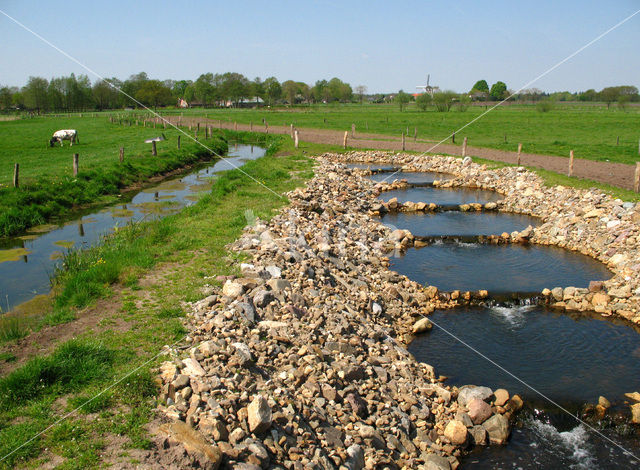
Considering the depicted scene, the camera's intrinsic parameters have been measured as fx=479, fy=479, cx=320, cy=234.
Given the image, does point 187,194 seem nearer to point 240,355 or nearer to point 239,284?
point 239,284

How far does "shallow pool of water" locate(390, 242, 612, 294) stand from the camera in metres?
15.3

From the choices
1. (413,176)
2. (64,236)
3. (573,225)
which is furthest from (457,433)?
(413,176)

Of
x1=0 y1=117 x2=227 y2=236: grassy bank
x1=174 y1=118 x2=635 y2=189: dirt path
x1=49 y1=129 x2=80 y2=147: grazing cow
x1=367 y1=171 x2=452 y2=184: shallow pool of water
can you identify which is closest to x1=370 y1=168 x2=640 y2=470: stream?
x1=174 y1=118 x2=635 y2=189: dirt path

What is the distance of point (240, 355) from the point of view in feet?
25.5

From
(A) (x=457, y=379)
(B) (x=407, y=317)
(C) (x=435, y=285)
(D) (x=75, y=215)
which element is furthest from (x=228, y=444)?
(D) (x=75, y=215)

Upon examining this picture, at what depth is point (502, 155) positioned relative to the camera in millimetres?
38125

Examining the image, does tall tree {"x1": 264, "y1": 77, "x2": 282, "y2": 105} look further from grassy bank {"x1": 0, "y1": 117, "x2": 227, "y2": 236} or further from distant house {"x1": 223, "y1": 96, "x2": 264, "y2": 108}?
grassy bank {"x1": 0, "y1": 117, "x2": 227, "y2": 236}

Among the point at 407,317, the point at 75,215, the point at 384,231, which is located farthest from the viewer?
the point at 75,215

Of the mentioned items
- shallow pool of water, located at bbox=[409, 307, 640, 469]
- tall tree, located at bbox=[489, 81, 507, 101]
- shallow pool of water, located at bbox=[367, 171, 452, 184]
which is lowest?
shallow pool of water, located at bbox=[409, 307, 640, 469]

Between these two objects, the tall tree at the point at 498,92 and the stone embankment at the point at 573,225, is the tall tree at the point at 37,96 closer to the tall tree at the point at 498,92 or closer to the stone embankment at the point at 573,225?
the stone embankment at the point at 573,225

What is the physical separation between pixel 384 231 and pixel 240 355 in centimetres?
1348

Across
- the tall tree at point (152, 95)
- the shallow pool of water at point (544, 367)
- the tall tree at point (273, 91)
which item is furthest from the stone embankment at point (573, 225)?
the tall tree at point (273, 91)

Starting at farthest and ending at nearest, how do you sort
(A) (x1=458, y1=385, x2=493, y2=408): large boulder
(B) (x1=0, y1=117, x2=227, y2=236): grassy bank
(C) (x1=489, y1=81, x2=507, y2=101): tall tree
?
(C) (x1=489, y1=81, x2=507, y2=101): tall tree → (B) (x1=0, y1=117, x2=227, y2=236): grassy bank → (A) (x1=458, y1=385, x2=493, y2=408): large boulder

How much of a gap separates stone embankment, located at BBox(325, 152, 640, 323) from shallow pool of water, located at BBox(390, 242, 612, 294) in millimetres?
629
